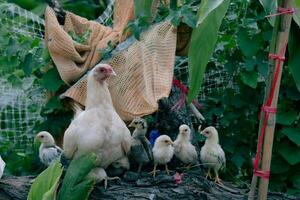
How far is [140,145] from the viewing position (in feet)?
9.63

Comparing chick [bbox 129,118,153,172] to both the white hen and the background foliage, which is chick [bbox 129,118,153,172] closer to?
the white hen

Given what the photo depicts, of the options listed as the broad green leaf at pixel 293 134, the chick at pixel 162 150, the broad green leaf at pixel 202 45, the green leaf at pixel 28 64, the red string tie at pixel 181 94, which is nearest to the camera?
the broad green leaf at pixel 202 45

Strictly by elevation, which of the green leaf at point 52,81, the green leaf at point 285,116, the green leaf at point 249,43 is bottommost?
the green leaf at point 285,116

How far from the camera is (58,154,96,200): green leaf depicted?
260 cm

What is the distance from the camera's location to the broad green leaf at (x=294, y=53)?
5.47 ft

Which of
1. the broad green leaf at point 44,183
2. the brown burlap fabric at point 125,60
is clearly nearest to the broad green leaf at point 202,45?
the broad green leaf at point 44,183

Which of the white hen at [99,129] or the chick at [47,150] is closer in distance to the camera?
the white hen at [99,129]

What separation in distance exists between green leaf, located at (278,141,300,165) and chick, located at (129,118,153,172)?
2.28 feet

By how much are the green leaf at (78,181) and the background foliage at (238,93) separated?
0.76 meters

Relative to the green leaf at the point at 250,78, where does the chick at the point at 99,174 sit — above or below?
below

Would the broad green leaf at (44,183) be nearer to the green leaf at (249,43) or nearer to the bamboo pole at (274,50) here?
the bamboo pole at (274,50)

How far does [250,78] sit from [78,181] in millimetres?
1010

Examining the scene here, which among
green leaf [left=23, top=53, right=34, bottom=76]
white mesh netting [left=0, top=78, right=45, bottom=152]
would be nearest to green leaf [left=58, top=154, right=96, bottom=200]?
green leaf [left=23, top=53, right=34, bottom=76]

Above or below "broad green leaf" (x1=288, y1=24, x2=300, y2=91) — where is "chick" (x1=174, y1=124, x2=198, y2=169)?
below
